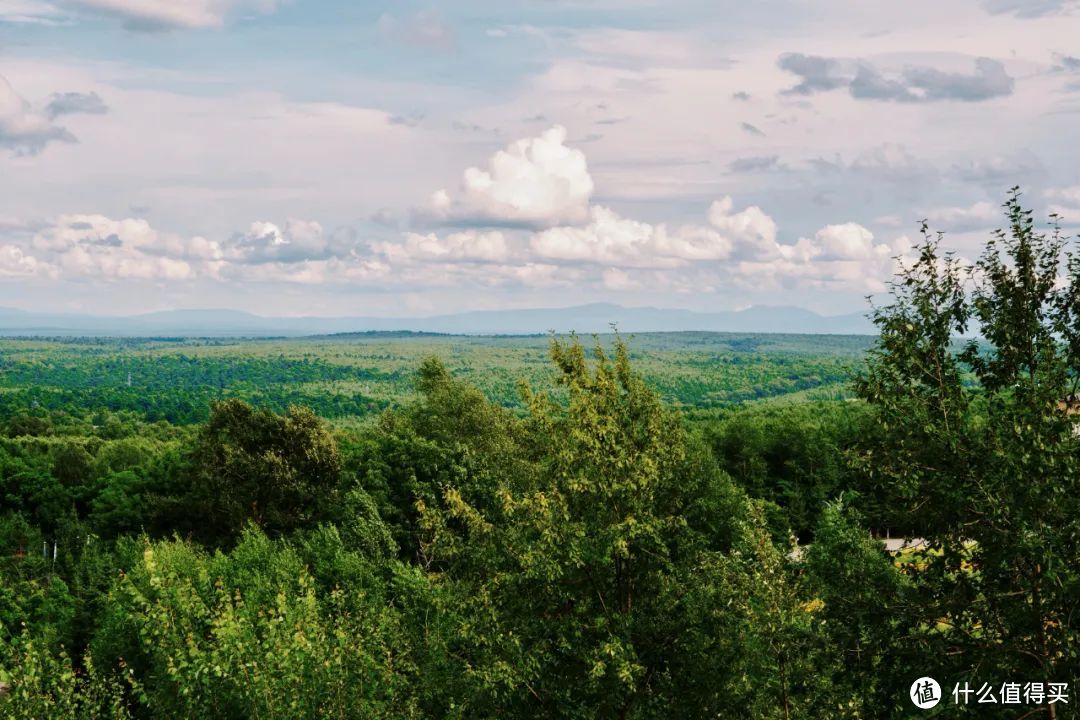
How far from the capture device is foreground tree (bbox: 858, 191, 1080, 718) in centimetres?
1722

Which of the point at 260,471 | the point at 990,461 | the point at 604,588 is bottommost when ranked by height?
the point at 260,471

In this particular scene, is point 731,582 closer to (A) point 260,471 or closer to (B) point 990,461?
(B) point 990,461

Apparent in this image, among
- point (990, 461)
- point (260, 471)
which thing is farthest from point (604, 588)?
point (260, 471)

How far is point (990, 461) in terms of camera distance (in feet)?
58.2

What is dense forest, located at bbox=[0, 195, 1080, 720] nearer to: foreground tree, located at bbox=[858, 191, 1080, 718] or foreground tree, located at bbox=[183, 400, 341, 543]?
foreground tree, located at bbox=[858, 191, 1080, 718]

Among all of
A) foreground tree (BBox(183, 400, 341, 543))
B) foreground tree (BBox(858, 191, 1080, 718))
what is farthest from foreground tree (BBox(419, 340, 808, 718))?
foreground tree (BBox(183, 400, 341, 543))

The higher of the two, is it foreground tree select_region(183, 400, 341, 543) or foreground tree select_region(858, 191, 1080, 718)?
foreground tree select_region(858, 191, 1080, 718)

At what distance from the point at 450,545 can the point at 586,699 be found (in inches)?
212

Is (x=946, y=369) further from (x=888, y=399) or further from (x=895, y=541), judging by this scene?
(x=895, y=541)

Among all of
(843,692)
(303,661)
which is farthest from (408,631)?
(843,692)

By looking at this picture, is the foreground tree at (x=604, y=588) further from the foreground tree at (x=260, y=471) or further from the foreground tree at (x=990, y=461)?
the foreground tree at (x=260, y=471)

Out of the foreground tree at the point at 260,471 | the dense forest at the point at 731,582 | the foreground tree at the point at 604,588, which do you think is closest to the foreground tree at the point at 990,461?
the dense forest at the point at 731,582

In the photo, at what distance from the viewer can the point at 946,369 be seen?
19375mm

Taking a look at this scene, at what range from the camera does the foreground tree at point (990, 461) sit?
17.2 meters
